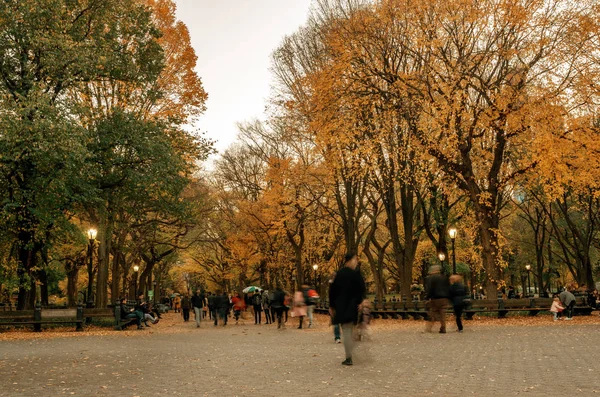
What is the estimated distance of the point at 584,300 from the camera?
25609mm

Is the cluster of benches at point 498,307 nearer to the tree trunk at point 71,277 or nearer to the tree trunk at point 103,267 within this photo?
the tree trunk at point 103,267

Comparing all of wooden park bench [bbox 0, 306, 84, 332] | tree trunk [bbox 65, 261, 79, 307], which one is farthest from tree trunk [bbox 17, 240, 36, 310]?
tree trunk [bbox 65, 261, 79, 307]

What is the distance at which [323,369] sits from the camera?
31.8 ft

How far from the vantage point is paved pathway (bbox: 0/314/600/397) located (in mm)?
7664

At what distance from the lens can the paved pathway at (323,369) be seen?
25.1 feet

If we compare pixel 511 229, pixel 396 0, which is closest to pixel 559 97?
pixel 396 0

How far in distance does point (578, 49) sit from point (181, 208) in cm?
1719

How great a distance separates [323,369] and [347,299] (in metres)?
1.20

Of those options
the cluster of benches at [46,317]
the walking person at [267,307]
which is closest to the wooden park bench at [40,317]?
the cluster of benches at [46,317]

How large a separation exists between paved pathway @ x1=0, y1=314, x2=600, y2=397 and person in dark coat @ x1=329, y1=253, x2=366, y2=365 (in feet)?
1.75

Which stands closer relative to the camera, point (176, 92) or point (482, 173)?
point (482, 173)

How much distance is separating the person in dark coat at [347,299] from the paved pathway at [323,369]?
0.53 metres

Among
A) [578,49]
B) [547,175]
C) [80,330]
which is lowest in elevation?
[80,330]

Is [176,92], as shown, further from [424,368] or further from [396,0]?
[424,368]
